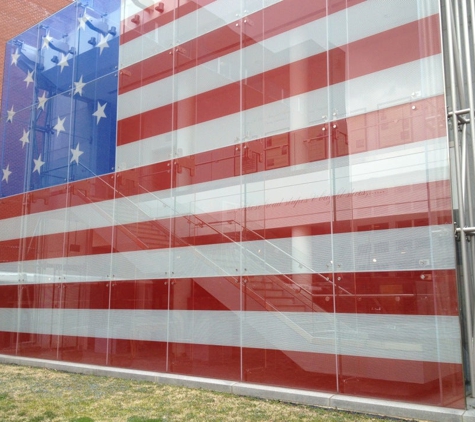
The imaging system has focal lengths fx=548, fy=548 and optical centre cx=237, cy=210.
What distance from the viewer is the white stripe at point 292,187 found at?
6.00 m

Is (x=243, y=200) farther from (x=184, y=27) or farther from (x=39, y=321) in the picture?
(x=39, y=321)

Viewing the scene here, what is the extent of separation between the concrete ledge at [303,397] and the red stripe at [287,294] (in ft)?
3.08

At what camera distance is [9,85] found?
11922 millimetres

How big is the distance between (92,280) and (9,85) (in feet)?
17.5

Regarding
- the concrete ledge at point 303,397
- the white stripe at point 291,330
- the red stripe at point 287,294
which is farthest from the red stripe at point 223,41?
the concrete ledge at point 303,397

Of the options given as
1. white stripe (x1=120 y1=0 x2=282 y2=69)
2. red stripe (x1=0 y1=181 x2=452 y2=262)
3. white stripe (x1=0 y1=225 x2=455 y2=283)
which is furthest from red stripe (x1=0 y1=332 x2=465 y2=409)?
white stripe (x1=120 y1=0 x2=282 y2=69)

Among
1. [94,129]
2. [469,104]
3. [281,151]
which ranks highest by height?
[94,129]

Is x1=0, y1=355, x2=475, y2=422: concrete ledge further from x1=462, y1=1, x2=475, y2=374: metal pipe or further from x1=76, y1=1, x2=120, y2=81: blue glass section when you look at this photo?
x1=76, y1=1, x2=120, y2=81: blue glass section

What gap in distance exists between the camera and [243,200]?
7453 millimetres

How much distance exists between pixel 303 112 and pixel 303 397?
348 centimetres

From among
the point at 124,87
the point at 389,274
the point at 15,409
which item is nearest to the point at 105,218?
the point at 124,87

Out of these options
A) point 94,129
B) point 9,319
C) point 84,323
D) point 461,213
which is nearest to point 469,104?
point 461,213

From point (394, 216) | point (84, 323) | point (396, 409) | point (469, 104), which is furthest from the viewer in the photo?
point (84, 323)

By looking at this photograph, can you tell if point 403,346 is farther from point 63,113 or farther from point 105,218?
point 63,113
